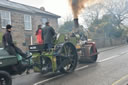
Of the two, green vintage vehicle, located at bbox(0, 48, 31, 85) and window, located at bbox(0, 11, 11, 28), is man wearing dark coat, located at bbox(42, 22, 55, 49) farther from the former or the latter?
window, located at bbox(0, 11, 11, 28)

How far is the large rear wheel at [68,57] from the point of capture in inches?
259

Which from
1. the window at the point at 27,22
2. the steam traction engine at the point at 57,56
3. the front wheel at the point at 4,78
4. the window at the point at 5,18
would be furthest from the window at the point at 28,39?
the front wheel at the point at 4,78

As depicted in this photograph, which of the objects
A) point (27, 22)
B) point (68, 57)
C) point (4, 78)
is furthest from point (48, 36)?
point (27, 22)

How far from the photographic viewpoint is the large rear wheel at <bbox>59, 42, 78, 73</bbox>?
6.57 m

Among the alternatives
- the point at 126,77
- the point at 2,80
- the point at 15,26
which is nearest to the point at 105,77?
the point at 126,77

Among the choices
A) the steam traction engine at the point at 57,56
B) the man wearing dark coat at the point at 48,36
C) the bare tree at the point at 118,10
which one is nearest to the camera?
the steam traction engine at the point at 57,56

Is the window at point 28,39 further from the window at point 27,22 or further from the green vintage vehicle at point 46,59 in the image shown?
the green vintage vehicle at point 46,59

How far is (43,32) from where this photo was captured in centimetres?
662

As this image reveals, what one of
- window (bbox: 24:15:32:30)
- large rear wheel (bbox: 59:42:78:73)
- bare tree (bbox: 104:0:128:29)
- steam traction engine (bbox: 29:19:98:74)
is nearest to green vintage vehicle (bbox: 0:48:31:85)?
steam traction engine (bbox: 29:19:98:74)

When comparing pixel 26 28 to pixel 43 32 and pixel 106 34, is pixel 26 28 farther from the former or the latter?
pixel 106 34

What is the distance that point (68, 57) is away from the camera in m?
6.74

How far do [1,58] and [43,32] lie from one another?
2693mm

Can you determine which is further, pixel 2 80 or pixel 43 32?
pixel 43 32

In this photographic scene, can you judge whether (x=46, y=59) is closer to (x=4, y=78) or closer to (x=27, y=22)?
(x=4, y=78)
